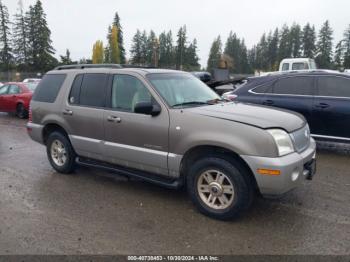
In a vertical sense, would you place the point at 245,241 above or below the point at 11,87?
below

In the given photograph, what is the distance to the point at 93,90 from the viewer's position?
505 centimetres

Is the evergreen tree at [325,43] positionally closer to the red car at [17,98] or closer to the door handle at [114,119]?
the red car at [17,98]

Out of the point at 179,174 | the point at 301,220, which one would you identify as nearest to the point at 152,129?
the point at 179,174

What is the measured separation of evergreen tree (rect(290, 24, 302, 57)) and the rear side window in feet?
272

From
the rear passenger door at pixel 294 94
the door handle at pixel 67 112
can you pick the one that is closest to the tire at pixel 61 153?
the door handle at pixel 67 112

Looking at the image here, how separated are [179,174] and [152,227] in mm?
772

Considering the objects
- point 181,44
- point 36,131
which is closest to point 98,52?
point 181,44

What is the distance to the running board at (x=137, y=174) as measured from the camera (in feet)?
13.7

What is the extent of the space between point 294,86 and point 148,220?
4.67 meters

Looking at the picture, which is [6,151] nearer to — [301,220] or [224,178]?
[224,178]

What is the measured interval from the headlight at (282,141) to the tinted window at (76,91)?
319 cm

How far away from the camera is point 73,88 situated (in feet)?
17.5

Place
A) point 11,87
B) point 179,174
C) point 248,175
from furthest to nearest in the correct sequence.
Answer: point 11,87, point 179,174, point 248,175

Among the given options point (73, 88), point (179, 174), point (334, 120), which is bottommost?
point (179, 174)
